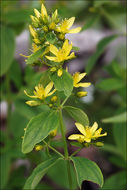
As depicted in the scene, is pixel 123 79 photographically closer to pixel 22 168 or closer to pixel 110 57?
pixel 22 168

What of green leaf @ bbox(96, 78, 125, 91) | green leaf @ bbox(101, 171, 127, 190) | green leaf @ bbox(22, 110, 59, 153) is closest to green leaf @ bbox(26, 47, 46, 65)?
green leaf @ bbox(22, 110, 59, 153)

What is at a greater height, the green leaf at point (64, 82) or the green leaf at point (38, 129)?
the green leaf at point (64, 82)

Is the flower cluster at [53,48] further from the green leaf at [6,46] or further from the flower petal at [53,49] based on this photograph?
the green leaf at [6,46]

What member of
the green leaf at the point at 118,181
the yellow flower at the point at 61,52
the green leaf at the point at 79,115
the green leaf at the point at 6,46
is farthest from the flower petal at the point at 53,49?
the green leaf at the point at 118,181

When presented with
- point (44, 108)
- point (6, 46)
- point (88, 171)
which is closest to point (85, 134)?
point (88, 171)

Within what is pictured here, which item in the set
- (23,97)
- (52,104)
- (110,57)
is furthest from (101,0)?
(110,57)

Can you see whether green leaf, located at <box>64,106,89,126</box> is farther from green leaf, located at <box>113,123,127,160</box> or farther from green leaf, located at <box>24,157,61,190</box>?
green leaf, located at <box>113,123,127,160</box>
